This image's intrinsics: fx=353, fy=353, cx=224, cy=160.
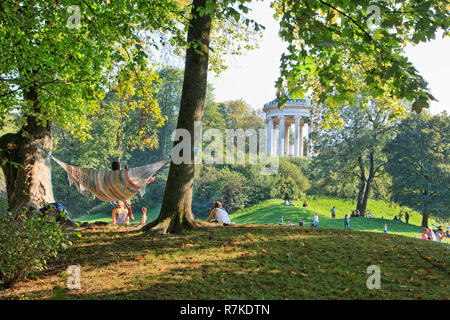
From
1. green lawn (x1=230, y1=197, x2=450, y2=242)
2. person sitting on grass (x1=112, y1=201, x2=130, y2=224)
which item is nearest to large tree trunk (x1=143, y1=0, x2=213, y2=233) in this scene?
person sitting on grass (x1=112, y1=201, x2=130, y2=224)

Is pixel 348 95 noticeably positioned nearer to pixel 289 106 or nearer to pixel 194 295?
pixel 194 295

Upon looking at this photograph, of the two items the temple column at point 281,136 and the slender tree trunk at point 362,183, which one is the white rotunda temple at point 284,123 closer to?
the temple column at point 281,136

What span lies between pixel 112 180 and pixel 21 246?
337 cm

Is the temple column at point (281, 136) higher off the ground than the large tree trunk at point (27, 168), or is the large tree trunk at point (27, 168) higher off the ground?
the temple column at point (281, 136)

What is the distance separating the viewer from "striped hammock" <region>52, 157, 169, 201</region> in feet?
25.0

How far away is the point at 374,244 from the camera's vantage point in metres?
5.96

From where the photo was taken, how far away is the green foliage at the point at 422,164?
25531mm

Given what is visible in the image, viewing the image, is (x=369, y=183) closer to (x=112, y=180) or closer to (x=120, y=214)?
(x=120, y=214)

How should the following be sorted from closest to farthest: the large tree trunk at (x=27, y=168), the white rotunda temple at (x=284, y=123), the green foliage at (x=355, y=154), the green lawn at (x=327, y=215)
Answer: the large tree trunk at (x=27, y=168), the green lawn at (x=327, y=215), the green foliage at (x=355, y=154), the white rotunda temple at (x=284, y=123)

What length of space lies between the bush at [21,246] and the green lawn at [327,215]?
2048cm

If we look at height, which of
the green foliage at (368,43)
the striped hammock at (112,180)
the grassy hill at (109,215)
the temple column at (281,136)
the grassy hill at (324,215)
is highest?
the temple column at (281,136)

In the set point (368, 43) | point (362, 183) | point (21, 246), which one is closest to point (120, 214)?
point (21, 246)

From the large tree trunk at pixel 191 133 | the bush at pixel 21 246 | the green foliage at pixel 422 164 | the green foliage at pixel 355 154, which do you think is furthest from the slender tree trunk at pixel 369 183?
the bush at pixel 21 246
